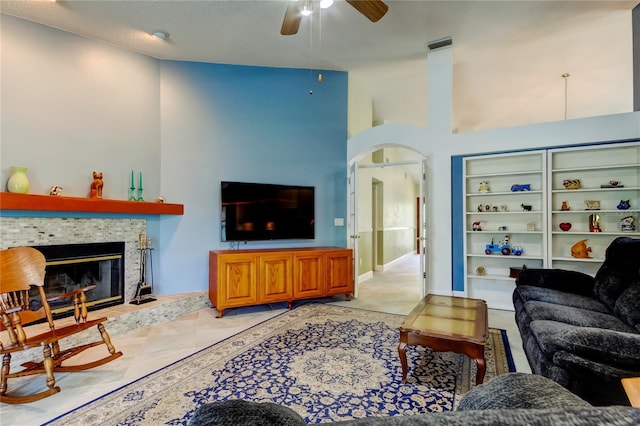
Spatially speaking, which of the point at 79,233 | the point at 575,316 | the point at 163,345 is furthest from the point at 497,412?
the point at 79,233

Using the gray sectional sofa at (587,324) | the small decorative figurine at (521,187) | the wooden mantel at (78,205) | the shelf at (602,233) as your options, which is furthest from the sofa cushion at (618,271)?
the wooden mantel at (78,205)

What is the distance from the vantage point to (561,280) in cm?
284

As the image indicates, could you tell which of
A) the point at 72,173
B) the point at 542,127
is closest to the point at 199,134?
the point at 72,173

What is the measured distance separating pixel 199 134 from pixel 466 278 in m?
4.10

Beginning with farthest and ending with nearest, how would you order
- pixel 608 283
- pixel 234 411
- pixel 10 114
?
pixel 10 114 < pixel 608 283 < pixel 234 411

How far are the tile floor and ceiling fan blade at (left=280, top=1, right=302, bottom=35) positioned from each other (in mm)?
2900

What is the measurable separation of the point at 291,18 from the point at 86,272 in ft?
10.7

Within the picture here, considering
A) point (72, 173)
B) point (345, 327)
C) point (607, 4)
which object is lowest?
point (345, 327)

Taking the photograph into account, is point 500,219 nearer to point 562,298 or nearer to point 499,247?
point 499,247

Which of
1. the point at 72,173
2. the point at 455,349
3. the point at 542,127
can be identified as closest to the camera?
the point at 455,349

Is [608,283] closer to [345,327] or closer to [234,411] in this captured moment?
[345,327]

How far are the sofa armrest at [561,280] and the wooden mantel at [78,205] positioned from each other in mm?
3948

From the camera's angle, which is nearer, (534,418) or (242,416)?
(534,418)

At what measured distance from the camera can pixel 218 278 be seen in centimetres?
355
